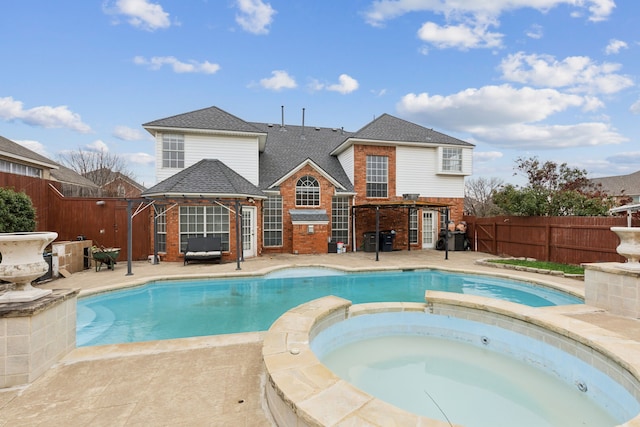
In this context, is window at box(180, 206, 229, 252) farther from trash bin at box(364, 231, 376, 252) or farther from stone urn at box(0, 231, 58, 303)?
stone urn at box(0, 231, 58, 303)

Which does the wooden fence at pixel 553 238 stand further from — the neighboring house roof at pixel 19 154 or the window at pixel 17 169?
the window at pixel 17 169

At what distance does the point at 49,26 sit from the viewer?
34.4 feet

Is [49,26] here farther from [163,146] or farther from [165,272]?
[165,272]

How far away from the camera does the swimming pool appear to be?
5801mm

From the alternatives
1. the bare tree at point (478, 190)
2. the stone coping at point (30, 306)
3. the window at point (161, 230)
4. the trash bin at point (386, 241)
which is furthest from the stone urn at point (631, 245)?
the bare tree at point (478, 190)

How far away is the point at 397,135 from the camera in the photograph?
1648 cm

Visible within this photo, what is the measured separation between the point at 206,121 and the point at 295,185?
17.0ft

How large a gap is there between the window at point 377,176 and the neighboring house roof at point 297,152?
1.19 m

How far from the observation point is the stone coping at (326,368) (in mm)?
2098

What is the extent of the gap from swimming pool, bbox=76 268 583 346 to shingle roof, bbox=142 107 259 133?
24.8 ft

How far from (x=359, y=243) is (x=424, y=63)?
10078mm

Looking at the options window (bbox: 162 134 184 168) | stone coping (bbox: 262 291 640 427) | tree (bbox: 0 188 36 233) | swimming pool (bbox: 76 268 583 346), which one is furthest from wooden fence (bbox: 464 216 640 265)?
tree (bbox: 0 188 36 233)

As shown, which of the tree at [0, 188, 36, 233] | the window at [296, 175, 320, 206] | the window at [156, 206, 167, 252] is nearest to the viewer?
the tree at [0, 188, 36, 233]

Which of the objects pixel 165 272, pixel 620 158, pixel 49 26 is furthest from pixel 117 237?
pixel 620 158
